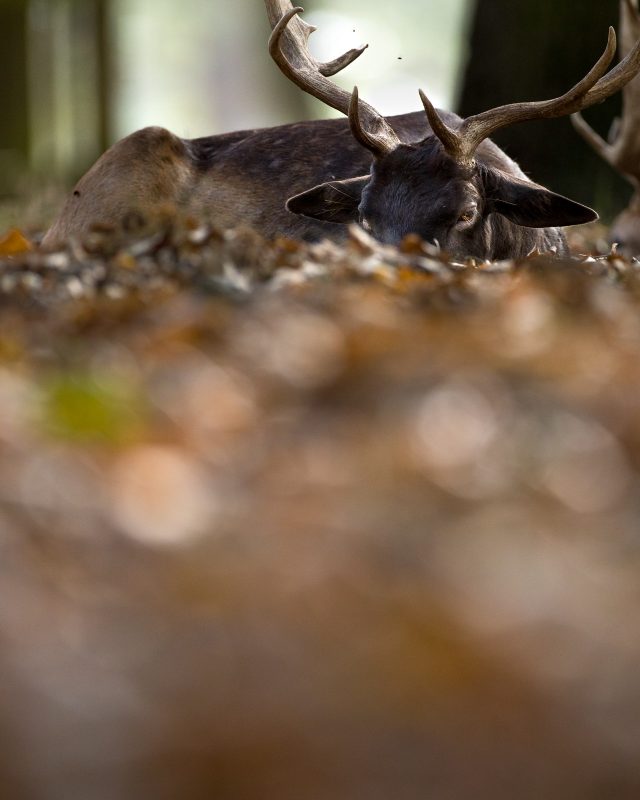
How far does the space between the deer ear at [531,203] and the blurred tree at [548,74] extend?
3503 millimetres

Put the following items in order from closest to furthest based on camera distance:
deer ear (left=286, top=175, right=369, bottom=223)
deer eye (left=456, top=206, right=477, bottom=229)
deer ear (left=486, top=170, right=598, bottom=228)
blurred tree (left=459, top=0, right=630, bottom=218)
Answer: deer eye (left=456, top=206, right=477, bottom=229), deer ear (left=486, top=170, right=598, bottom=228), deer ear (left=286, top=175, right=369, bottom=223), blurred tree (left=459, top=0, right=630, bottom=218)

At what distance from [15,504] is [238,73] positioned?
27.6 meters

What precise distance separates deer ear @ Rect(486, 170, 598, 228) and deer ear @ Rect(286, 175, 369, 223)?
0.67m

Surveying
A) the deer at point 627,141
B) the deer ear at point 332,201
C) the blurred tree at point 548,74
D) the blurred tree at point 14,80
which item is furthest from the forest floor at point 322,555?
the blurred tree at point 14,80

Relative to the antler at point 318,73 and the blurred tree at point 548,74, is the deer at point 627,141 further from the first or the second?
the antler at point 318,73

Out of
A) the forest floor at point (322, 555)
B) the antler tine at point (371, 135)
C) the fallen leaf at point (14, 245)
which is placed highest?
the forest floor at point (322, 555)

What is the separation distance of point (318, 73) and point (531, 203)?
4.55 feet

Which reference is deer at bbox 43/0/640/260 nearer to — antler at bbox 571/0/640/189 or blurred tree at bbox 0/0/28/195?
antler at bbox 571/0/640/189

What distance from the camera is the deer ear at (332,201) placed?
6.16m

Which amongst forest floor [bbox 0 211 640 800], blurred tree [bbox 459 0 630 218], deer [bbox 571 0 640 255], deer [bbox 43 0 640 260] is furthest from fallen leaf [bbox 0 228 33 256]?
blurred tree [bbox 459 0 630 218]

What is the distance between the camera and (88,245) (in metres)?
4.57

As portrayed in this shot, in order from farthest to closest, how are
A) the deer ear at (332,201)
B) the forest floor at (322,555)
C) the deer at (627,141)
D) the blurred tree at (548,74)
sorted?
the blurred tree at (548,74) < the deer at (627,141) < the deer ear at (332,201) < the forest floor at (322,555)

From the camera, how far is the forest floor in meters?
1.54

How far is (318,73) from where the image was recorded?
6391mm
